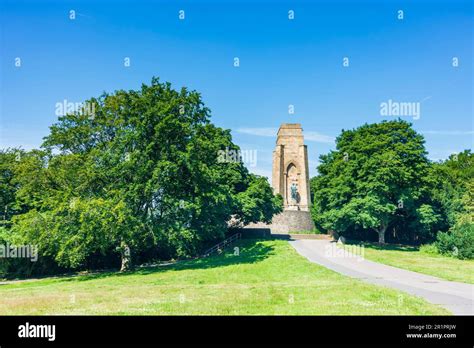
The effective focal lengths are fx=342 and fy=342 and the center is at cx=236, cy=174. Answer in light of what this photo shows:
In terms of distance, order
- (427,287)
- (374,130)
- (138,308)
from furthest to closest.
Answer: (374,130) → (427,287) → (138,308)

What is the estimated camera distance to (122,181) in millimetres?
23266

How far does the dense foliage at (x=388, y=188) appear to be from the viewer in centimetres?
3322

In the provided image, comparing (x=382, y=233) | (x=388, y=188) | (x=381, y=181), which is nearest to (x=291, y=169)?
(x=382, y=233)

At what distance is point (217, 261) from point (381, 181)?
18.0m

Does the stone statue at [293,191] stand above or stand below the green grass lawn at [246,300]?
above

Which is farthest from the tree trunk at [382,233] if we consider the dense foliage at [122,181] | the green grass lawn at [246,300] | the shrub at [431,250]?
the green grass lawn at [246,300]

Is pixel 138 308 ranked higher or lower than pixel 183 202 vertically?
lower

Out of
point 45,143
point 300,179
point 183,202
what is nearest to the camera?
point 183,202

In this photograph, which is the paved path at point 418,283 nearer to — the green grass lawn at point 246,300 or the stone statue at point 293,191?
the green grass lawn at point 246,300

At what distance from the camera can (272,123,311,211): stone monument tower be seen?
58406 millimetres
